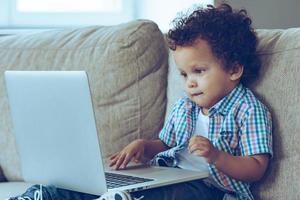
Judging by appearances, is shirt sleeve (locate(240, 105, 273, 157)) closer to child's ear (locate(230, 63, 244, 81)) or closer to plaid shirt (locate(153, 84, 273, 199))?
plaid shirt (locate(153, 84, 273, 199))

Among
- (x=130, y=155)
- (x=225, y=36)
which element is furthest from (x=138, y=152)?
(x=225, y=36)

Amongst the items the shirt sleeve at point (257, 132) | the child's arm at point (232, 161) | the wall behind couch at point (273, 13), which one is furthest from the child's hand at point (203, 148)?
the wall behind couch at point (273, 13)

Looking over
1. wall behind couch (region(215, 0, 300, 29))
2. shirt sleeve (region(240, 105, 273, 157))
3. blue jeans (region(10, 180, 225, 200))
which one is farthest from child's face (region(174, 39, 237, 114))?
wall behind couch (region(215, 0, 300, 29))

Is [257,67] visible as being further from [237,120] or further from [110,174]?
[110,174]

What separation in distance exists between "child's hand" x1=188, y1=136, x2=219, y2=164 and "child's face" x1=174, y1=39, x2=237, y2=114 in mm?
191

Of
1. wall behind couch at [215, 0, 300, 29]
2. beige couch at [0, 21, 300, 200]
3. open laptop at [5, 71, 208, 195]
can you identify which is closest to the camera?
open laptop at [5, 71, 208, 195]

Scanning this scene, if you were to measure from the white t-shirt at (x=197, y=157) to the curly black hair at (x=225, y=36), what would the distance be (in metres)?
0.14

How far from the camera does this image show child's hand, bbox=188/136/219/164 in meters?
1.50

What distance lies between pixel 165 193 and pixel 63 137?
10.6 inches

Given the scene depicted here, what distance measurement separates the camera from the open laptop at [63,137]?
141cm

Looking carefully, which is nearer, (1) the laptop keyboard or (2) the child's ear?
(1) the laptop keyboard

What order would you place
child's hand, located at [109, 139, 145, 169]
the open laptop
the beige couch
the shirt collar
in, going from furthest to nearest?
the beige couch, child's hand, located at [109, 139, 145, 169], the shirt collar, the open laptop

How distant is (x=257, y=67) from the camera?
165cm

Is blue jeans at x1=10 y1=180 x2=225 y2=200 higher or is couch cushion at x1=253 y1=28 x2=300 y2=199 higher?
couch cushion at x1=253 y1=28 x2=300 y2=199
